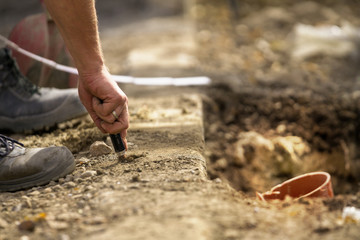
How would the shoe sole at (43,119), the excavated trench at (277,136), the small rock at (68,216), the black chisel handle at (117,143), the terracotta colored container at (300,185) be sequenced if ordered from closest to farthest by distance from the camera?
the small rock at (68,216) < the black chisel handle at (117,143) < the terracotta colored container at (300,185) < the shoe sole at (43,119) < the excavated trench at (277,136)

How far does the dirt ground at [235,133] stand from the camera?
131cm

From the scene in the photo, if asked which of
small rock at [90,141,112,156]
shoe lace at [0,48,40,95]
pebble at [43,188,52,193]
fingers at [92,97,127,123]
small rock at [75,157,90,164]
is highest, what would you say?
shoe lace at [0,48,40,95]

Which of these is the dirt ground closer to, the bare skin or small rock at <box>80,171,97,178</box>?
small rock at <box>80,171,97,178</box>

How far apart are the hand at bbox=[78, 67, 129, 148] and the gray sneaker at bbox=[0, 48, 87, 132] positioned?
541 millimetres

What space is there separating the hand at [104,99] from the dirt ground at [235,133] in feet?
0.54

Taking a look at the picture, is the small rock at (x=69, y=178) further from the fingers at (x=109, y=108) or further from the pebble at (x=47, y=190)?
the fingers at (x=109, y=108)

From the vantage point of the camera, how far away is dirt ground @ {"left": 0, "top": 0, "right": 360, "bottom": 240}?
4.29 ft

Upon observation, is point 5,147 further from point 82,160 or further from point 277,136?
point 277,136

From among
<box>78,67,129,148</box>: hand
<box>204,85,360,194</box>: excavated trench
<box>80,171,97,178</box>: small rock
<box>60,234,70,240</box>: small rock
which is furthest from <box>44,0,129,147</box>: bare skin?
<box>204,85,360,194</box>: excavated trench

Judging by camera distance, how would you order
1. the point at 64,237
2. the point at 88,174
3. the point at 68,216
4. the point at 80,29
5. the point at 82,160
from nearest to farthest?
the point at 64,237
the point at 68,216
the point at 80,29
the point at 88,174
the point at 82,160

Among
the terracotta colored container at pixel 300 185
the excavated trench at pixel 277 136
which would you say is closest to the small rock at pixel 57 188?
the terracotta colored container at pixel 300 185

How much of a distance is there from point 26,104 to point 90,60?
789mm

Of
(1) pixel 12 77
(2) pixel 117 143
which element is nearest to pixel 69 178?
(2) pixel 117 143

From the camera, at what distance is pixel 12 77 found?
225cm
